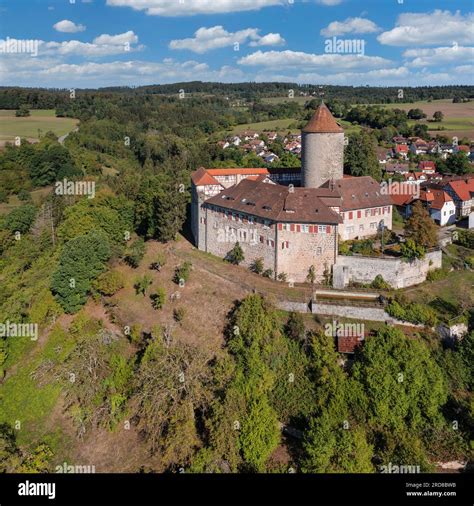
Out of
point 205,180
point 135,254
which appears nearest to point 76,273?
point 135,254

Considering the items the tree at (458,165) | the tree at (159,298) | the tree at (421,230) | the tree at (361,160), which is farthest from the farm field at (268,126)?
the tree at (159,298)

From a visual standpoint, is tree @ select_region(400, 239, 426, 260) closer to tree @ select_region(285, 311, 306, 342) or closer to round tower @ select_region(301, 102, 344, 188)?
tree @ select_region(285, 311, 306, 342)

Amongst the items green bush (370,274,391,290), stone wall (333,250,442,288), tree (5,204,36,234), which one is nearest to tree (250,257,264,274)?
stone wall (333,250,442,288)

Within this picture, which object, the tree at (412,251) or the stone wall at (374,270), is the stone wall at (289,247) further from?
the tree at (412,251)

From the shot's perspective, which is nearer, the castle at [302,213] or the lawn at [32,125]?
the castle at [302,213]

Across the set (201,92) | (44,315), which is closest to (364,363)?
(44,315)

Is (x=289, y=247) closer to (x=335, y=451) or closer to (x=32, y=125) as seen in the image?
(x=335, y=451)
